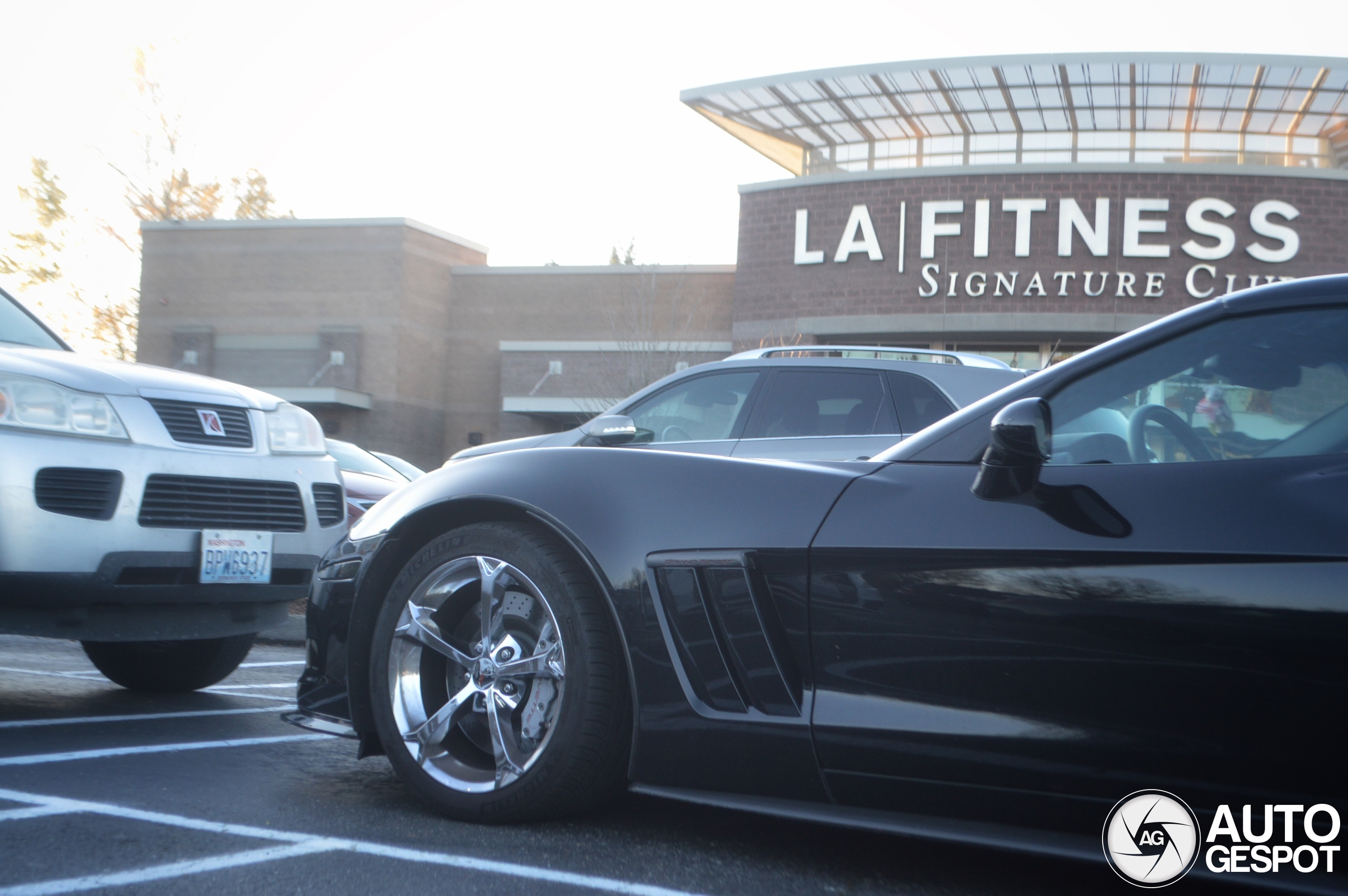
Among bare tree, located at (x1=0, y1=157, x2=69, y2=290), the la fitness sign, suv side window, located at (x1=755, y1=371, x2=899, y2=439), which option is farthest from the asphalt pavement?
bare tree, located at (x1=0, y1=157, x2=69, y2=290)

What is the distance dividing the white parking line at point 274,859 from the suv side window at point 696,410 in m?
4.16

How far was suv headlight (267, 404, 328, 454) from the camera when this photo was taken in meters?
4.70

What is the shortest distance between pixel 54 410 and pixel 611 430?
3094 mm

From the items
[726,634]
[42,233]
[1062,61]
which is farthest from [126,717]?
[42,233]

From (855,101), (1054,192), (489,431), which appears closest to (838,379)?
(1054,192)

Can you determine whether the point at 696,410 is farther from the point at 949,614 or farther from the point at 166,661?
the point at 949,614

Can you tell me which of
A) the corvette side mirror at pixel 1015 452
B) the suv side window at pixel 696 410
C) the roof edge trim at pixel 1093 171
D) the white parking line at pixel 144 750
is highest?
the roof edge trim at pixel 1093 171

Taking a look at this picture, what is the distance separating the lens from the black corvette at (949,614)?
87.7 inches

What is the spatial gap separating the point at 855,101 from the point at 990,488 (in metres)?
24.2

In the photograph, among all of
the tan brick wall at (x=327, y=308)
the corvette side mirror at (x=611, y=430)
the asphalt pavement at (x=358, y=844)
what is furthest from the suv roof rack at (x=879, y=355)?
the tan brick wall at (x=327, y=308)

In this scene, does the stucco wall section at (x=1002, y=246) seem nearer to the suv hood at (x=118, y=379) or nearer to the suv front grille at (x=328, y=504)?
the suv front grille at (x=328, y=504)

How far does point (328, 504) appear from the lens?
4.82 meters

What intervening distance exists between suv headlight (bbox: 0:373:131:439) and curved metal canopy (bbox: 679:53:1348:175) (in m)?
21.6

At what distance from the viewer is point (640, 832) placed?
2941 millimetres
